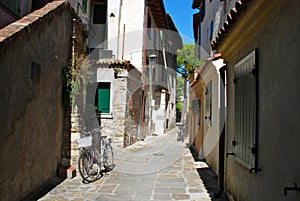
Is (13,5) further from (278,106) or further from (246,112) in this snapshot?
(278,106)

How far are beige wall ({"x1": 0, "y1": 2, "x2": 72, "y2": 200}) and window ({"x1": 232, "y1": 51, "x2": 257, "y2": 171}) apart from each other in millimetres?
3430

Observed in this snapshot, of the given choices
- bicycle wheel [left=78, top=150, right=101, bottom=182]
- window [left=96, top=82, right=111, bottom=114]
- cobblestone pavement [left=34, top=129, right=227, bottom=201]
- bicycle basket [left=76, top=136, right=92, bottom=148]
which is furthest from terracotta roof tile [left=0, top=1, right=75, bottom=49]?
window [left=96, top=82, right=111, bottom=114]

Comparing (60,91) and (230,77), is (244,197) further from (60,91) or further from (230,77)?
(60,91)

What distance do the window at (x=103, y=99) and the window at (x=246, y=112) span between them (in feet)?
27.4

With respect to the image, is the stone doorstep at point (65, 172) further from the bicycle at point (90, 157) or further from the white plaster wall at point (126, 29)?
the white plaster wall at point (126, 29)

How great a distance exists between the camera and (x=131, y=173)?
7.54 meters

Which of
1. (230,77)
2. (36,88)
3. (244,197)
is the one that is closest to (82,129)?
(36,88)

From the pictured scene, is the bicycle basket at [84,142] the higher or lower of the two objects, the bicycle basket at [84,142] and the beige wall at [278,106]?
the lower

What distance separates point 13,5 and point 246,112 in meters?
5.40

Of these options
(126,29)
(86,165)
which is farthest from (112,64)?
(86,165)

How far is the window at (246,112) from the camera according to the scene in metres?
3.60

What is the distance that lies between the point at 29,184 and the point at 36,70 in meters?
2.08

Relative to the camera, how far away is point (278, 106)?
2834mm

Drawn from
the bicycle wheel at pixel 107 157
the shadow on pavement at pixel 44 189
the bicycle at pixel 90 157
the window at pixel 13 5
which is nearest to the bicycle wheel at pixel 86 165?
the bicycle at pixel 90 157
